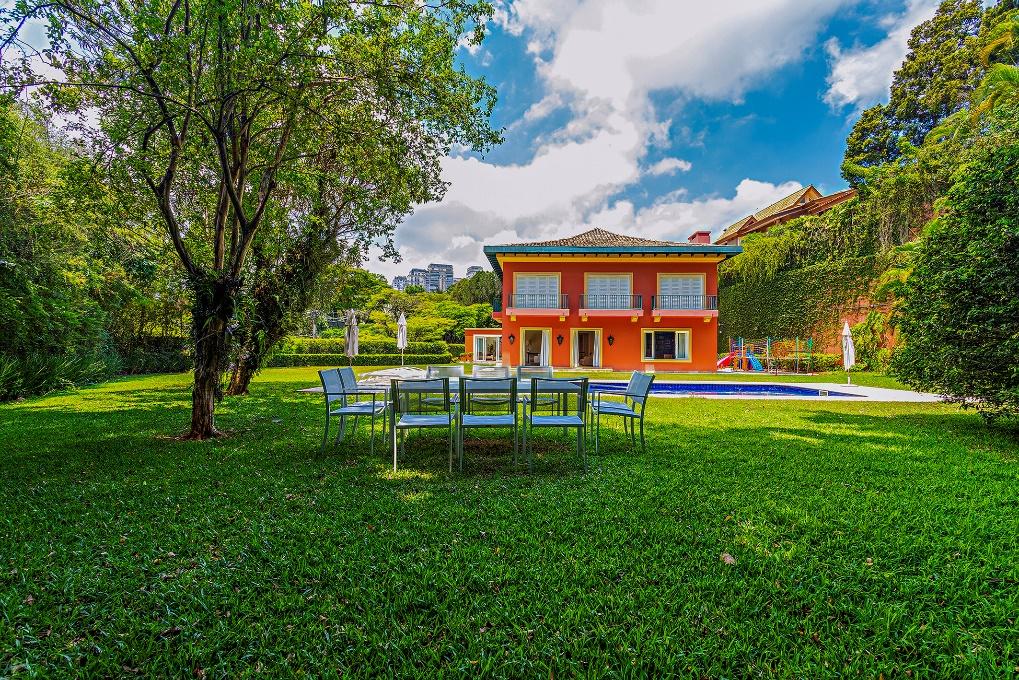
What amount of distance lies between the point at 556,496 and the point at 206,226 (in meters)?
10.2

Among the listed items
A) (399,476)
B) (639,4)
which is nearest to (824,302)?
(639,4)

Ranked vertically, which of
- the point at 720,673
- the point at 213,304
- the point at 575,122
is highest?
the point at 575,122

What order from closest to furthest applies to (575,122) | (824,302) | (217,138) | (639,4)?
(217,138) < (639,4) < (575,122) < (824,302)

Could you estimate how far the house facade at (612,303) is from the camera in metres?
19.7

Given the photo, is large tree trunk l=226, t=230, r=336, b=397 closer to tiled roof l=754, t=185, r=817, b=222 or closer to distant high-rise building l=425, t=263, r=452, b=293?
tiled roof l=754, t=185, r=817, b=222

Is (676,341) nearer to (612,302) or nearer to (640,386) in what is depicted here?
(612,302)

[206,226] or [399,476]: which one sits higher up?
[206,226]

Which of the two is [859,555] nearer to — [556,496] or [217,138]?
[556,496]

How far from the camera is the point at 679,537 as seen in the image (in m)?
2.93

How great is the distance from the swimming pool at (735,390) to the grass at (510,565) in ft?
22.9

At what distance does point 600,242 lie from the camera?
20.9m

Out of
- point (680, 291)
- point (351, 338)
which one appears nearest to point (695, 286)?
point (680, 291)

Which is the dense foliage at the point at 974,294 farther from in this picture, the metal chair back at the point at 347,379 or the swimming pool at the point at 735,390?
the metal chair back at the point at 347,379

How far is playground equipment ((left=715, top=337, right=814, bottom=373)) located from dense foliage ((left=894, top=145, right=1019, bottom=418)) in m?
14.2
